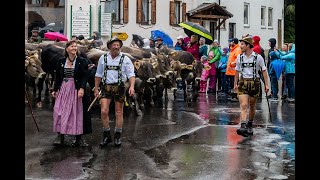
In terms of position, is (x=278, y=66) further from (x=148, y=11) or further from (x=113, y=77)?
(x=148, y=11)

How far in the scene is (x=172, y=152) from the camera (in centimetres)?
995

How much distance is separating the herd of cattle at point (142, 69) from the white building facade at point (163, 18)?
9.15 metres

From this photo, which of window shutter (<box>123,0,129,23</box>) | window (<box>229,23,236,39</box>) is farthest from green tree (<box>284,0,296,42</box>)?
window shutter (<box>123,0,129,23</box>)

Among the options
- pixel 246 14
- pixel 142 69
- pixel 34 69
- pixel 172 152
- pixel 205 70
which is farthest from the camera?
pixel 246 14

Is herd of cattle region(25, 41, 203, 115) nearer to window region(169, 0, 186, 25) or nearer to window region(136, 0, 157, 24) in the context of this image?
window region(136, 0, 157, 24)

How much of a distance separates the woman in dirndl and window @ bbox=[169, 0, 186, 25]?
27.0 meters

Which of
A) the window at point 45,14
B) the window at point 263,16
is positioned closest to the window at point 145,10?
the window at point 45,14

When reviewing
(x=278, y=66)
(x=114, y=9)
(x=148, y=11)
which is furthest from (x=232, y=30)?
(x=278, y=66)

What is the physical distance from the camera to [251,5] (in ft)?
154

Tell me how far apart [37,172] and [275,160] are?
3.25 meters

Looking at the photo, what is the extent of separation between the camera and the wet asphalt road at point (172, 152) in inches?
327

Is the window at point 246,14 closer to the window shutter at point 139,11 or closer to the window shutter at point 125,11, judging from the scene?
the window shutter at point 139,11

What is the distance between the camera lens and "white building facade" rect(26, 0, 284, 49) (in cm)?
2827

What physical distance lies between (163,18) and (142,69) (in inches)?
834
